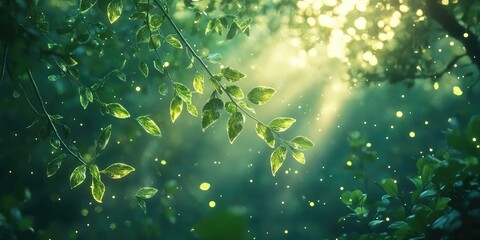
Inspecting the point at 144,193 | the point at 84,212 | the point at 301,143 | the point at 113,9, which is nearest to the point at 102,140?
the point at 144,193

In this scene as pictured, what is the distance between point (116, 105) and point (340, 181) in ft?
29.2

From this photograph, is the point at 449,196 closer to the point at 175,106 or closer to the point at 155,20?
the point at 175,106

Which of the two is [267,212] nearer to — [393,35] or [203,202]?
[203,202]

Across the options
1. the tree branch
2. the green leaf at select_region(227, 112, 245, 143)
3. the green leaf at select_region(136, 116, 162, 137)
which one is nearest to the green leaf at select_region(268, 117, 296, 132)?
the green leaf at select_region(227, 112, 245, 143)

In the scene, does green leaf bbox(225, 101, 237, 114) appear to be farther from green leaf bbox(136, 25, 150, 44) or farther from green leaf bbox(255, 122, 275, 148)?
→ green leaf bbox(136, 25, 150, 44)

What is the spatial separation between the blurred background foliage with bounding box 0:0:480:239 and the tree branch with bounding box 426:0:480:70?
11 millimetres

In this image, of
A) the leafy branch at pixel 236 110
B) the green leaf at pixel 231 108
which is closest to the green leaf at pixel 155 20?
the leafy branch at pixel 236 110

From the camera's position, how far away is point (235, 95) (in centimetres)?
133

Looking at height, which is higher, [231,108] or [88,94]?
[231,108]

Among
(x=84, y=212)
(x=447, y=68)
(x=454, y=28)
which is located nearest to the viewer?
(x=454, y=28)

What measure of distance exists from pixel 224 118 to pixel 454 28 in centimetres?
713

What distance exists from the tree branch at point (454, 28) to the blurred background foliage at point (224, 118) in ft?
0.04

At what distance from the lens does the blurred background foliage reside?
5.45ft

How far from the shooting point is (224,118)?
949cm
